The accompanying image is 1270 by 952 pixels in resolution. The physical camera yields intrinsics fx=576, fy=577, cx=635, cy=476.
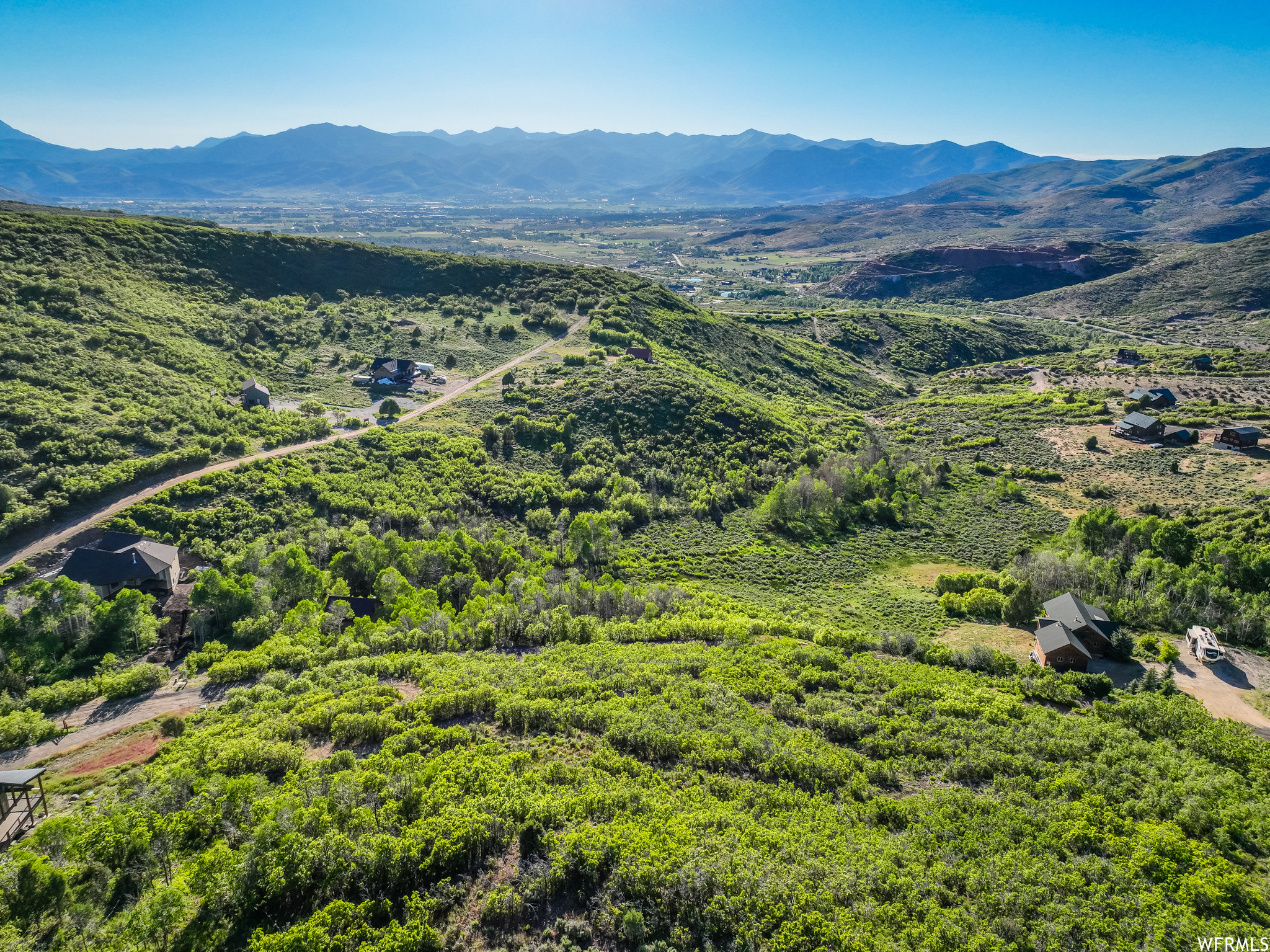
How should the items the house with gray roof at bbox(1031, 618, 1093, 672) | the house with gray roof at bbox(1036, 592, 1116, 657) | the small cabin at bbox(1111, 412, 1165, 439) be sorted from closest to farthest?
the house with gray roof at bbox(1031, 618, 1093, 672) < the house with gray roof at bbox(1036, 592, 1116, 657) < the small cabin at bbox(1111, 412, 1165, 439)

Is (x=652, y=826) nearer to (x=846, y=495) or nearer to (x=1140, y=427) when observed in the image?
(x=846, y=495)

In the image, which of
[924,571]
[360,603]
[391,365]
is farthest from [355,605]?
[391,365]

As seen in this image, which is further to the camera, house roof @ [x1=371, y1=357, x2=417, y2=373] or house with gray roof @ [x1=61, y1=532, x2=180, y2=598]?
house roof @ [x1=371, y1=357, x2=417, y2=373]

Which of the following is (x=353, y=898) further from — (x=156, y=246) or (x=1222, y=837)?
(x=156, y=246)

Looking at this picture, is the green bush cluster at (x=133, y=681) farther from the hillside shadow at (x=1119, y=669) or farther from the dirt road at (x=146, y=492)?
the hillside shadow at (x=1119, y=669)

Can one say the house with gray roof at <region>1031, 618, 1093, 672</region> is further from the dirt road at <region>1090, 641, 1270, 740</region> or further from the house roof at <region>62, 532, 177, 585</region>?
the house roof at <region>62, 532, 177, 585</region>

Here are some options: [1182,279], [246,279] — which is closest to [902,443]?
[246,279]

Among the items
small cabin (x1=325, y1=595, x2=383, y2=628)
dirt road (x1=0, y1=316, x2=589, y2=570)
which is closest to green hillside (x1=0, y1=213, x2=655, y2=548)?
dirt road (x1=0, y1=316, x2=589, y2=570)
